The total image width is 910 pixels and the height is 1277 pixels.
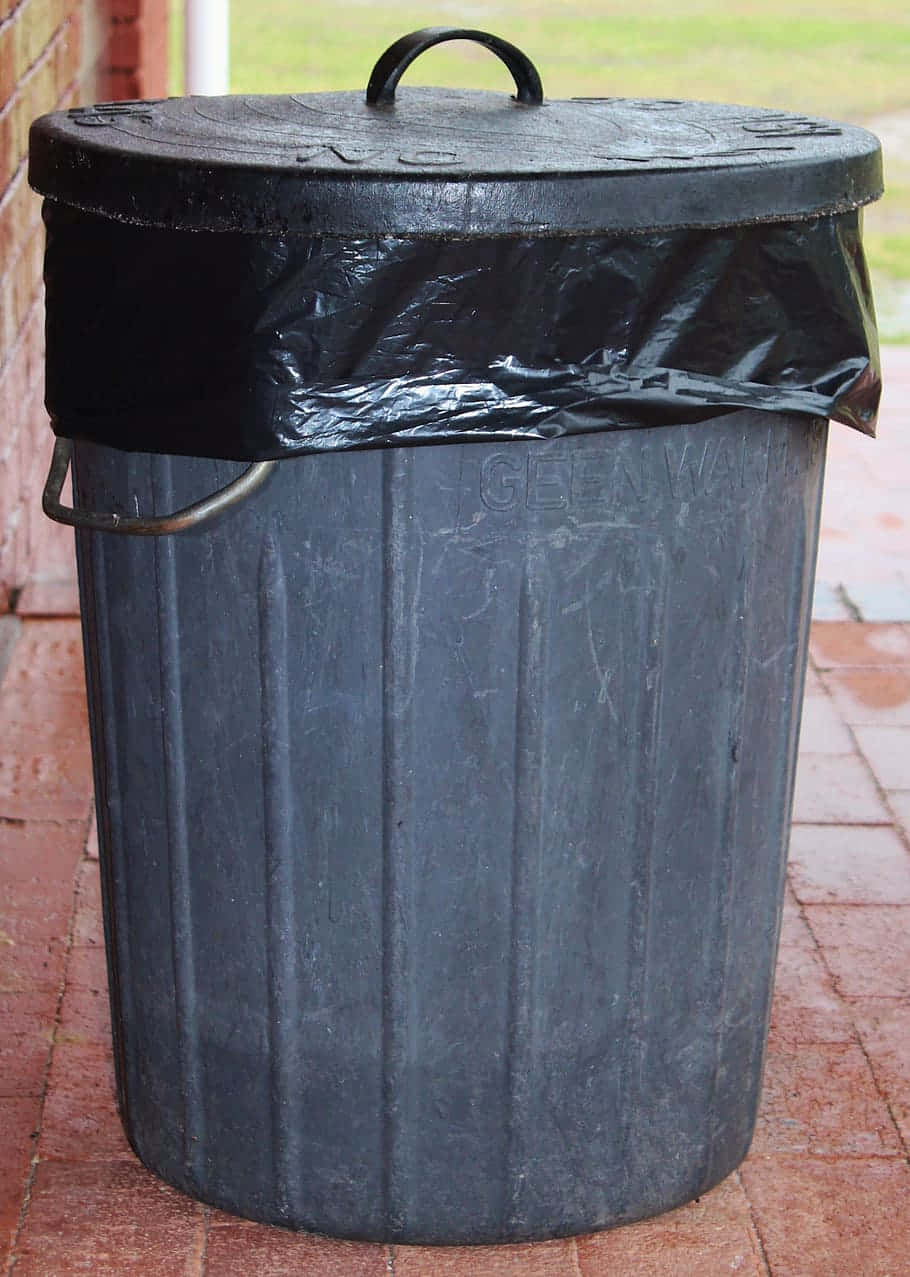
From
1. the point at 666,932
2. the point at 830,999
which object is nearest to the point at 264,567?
the point at 666,932

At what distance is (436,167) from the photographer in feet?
5.49

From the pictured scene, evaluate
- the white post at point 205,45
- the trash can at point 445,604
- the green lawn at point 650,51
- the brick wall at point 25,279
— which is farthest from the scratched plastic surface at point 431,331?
the green lawn at point 650,51

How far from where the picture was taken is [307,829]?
6.40 feet

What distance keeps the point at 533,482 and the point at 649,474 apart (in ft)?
0.42

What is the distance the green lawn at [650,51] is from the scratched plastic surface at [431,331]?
26.8ft

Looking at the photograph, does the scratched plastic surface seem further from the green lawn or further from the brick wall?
the green lawn

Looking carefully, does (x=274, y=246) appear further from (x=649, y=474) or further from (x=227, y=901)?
(x=227, y=901)

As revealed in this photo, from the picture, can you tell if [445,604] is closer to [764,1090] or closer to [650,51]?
[764,1090]

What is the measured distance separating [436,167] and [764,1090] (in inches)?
59.5

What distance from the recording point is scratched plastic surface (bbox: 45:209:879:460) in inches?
66.5

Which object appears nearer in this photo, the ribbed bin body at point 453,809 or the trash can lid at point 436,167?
the trash can lid at point 436,167

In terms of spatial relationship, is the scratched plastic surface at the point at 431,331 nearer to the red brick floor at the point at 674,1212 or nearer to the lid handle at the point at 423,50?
the lid handle at the point at 423,50

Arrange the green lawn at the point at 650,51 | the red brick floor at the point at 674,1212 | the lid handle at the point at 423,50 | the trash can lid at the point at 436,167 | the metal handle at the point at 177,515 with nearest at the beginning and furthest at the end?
the trash can lid at the point at 436,167, the metal handle at the point at 177,515, the lid handle at the point at 423,50, the red brick floor at the point at 674,1212, the green lawn at the point at 650,51

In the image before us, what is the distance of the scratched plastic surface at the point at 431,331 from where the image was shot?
1.69 m
